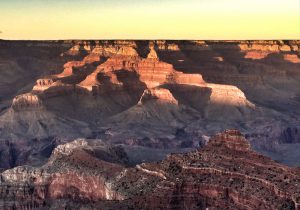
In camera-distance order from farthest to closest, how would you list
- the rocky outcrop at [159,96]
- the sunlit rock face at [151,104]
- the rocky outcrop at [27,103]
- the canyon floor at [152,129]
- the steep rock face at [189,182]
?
the rocky outcrop at [159,96] → the rocky outcrop at [27,103] → the sunlit rock face at [151,104] → the canyon floor at [152,129] → the steep rock face at [189,182]

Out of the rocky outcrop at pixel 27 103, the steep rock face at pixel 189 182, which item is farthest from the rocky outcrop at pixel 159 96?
the steep rock face at pixel 189 182

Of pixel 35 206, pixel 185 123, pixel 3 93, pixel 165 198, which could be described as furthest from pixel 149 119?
pixel 165 198

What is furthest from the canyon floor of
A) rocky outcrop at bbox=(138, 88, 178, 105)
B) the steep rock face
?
rocky outcrop at bbox=(138, 88, 178, 105)

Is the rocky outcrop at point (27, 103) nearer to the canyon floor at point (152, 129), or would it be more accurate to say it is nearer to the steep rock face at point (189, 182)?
the canyon floor at point (152, 129)

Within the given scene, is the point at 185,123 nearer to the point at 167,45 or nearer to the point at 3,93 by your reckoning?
the point at 3,93

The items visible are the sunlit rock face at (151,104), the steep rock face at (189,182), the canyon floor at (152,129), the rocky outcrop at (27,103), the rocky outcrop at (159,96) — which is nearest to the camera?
the steep rock face at (189,182)

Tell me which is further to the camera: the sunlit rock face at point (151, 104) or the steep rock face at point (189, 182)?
the sunlit rock face at point (151, 104)
